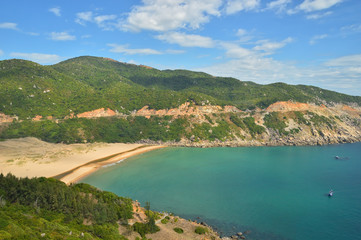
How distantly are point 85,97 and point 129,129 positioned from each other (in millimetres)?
39026

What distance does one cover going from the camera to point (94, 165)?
223 feet

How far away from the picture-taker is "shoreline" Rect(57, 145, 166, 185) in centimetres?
5625

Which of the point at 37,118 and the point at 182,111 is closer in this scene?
the point at 37,118

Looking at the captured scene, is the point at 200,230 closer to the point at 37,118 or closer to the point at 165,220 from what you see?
the point at 165,220

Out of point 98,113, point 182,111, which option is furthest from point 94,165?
point 182,111

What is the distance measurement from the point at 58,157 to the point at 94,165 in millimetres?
13175

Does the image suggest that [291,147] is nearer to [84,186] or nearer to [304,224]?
[304,224]

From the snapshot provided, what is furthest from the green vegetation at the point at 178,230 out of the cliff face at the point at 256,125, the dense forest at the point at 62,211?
Answer: the cliff face at the point at 256,125

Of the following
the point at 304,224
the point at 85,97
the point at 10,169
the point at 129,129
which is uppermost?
the point at 85,97

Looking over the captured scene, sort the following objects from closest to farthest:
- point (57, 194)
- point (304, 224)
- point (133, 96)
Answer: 1. point (57, 194)
2. point (304, 224)
3. point (133, 96)

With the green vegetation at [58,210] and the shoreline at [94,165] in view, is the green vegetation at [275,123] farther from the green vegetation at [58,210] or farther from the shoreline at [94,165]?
the green vegetation at [58,210]

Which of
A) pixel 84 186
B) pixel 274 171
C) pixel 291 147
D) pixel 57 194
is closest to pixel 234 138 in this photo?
pixel 291 147

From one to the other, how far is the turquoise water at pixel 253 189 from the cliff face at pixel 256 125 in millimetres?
21263

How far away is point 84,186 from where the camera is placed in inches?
1495
